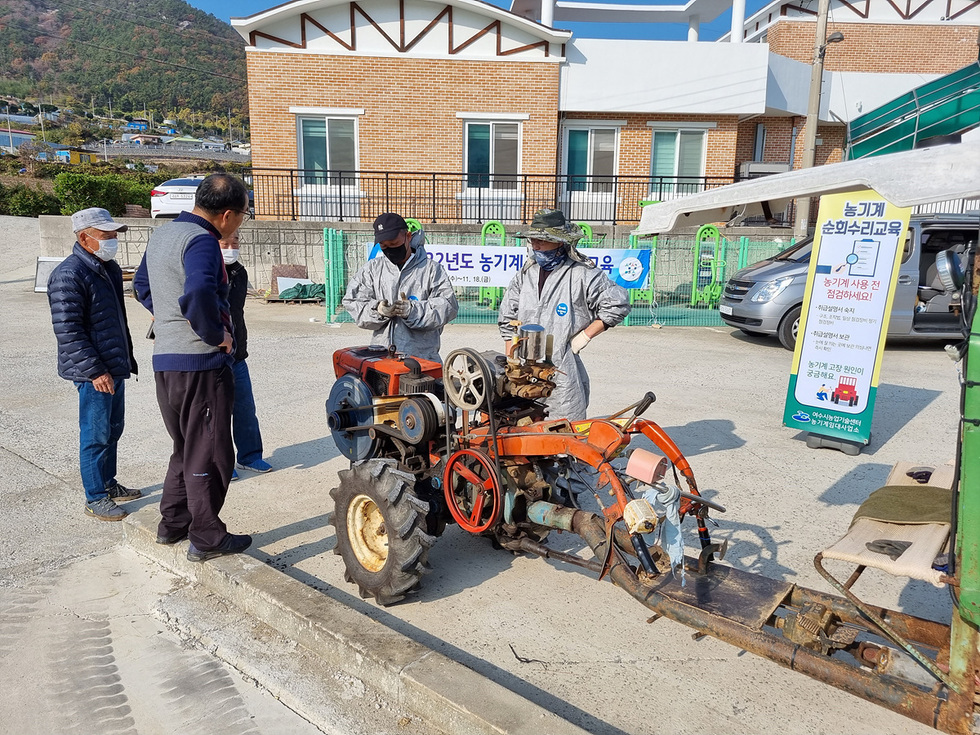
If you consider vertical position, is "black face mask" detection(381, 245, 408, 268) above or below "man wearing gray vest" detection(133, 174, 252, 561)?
above

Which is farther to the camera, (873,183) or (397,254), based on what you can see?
(397,254)

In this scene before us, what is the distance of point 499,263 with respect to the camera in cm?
1195

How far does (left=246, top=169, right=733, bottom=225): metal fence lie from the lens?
1770cm

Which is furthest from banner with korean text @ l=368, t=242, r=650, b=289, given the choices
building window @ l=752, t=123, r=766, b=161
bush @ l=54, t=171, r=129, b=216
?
bush @ l=54, t=171, r=129, b=216

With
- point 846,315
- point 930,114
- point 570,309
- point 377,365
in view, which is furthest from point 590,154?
point 377,365

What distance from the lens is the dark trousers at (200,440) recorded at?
3641 millimetres

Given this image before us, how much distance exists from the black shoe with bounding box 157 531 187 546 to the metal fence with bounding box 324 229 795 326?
8449mm

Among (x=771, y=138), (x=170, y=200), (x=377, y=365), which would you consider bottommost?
(x=377, y=365)

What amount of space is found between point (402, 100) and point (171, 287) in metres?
15.9

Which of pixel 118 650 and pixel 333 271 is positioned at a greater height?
pixel 333 271

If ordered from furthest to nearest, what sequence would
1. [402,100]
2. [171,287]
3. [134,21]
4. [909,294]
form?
[134,21]
[402,100]
[909,294]
[171,287]

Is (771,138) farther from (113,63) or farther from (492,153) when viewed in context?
(113,63)

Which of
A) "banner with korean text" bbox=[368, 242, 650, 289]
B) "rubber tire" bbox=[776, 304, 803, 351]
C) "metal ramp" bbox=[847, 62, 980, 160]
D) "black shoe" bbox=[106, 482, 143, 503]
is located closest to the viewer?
"metal ramp" bbox=[847, 62, 980, 160]

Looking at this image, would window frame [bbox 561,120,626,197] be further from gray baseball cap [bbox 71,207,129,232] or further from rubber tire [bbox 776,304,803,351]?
gray baseball cap [bbox 71,207,129,232]
